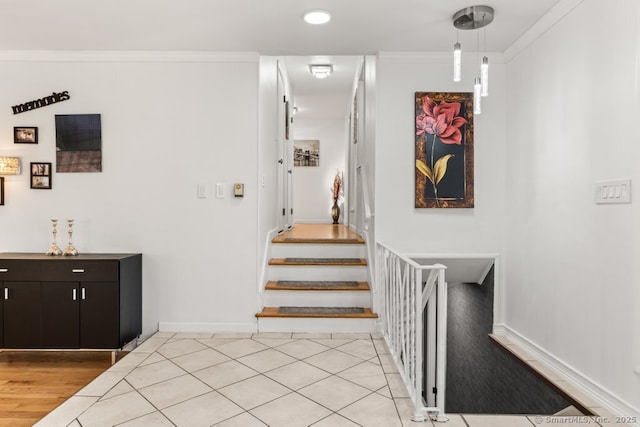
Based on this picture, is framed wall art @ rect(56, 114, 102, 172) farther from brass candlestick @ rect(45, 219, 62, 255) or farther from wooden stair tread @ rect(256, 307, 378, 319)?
wooden stair tread @ rect(256, 307, 378, 319)

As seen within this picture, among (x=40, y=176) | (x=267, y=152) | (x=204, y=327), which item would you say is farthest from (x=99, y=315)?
(x=267, y=152)

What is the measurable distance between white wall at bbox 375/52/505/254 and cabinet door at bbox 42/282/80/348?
8.13 feet

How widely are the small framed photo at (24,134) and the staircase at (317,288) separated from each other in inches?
90.5

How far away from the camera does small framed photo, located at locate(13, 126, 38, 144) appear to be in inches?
139

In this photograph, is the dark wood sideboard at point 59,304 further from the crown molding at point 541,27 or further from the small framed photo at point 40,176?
the crown molding at point 541,27

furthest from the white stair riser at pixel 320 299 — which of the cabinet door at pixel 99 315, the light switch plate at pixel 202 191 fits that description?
the cabinet door at pixel 99 315

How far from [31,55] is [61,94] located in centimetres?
41

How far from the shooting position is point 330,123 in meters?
8.66

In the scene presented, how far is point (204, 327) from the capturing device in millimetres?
3619

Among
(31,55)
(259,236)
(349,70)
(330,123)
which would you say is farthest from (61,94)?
(330,123)

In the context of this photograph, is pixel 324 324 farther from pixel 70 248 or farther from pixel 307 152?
pixel 307 152

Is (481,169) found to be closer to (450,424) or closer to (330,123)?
(450,424)

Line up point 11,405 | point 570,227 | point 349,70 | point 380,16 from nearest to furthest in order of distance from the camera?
point 11,405 → point 570,227 → point 380,16 → point 349,70

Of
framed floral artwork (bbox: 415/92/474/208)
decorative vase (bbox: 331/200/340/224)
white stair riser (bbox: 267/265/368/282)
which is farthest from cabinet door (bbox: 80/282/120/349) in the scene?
decorative vase (bbox: 331/200/340/224)
